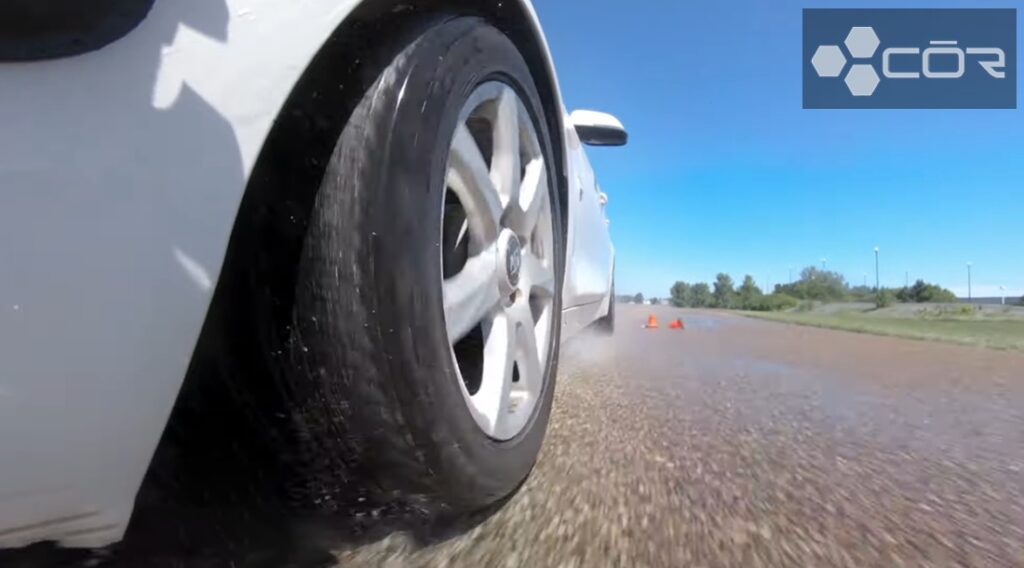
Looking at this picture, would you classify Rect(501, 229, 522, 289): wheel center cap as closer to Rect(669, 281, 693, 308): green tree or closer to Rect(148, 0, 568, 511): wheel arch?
Rect(148, 0, 568, 511): wheel arch

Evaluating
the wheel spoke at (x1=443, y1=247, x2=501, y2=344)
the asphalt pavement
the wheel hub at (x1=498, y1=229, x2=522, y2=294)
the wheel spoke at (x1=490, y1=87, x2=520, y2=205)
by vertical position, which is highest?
the wheel spoke at (x1=490, y1=87, x2=520, y2=205)

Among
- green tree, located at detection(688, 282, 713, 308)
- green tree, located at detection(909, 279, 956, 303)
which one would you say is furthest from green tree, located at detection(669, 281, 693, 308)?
green tree, located at detection(909, 279, 956, 303)

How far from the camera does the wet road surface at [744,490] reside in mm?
1218

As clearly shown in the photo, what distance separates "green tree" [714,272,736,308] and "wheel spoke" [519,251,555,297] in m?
99.7

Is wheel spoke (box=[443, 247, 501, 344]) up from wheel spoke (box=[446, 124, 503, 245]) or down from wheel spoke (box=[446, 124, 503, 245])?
down

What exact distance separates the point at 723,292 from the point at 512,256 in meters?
105

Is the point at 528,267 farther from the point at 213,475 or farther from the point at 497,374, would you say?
the point at 213,475

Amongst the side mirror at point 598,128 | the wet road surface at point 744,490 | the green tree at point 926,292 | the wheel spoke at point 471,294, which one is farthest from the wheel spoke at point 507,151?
the green tree at point 926,292

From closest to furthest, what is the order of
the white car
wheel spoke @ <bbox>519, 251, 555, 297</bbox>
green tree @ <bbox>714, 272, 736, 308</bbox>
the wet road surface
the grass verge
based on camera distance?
1. the white car
2. the wet road surface
3. wheel spoke @ <bbox>519, 251, 555, 297</bbox>
4. the grass verge
5. green tree @ <bbox>714, 272, 736, 308</bbox>

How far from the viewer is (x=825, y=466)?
1.91m

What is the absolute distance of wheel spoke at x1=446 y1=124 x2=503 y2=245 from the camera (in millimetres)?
1301

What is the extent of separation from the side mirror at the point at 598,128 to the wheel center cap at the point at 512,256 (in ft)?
6.26

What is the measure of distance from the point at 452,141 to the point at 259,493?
2.34 feet

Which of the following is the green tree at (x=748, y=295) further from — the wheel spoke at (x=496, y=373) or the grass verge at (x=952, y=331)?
the wheel spoke at (x=496, y=373)
